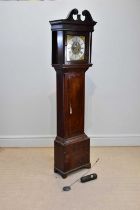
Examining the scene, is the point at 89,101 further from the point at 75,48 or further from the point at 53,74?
the point at 75,48

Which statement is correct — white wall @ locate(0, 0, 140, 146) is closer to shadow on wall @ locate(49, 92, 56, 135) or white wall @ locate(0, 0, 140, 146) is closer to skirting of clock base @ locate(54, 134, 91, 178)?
shadow on wall @ locate(49, 92, 56, 135)

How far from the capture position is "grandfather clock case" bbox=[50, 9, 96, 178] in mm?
2281

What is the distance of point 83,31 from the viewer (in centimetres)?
234

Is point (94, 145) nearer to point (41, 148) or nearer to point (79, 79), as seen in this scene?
point (41, 148)

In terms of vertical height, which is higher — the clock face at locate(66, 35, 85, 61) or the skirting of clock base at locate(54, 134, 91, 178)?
the clock face at locate(66, 35, 85, 61)

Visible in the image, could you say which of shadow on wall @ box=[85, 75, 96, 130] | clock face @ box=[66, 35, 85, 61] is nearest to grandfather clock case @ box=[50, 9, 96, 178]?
clock face @ box=[66, 35, 85, 61]

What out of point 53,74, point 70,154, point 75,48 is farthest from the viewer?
point 53,74

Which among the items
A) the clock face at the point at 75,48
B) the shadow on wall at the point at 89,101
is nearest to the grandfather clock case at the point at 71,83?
the clock face at the point at 75,48

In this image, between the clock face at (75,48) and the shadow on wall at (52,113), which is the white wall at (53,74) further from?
the clock face at (75,48)

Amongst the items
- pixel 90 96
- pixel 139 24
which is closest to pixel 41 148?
pixel 90 96

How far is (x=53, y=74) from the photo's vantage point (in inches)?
123

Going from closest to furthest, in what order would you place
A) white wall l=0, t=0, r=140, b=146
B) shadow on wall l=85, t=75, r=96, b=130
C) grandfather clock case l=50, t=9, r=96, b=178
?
grandfather clock case l=50, t=9, r=96, b=178, white wall l=0, t=0, r=140, b=146, shadow on wall l=85, t=75, r=96, b=130

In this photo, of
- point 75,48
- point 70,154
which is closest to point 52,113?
point 70,154

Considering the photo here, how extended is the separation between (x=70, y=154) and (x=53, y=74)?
1.10 metres
